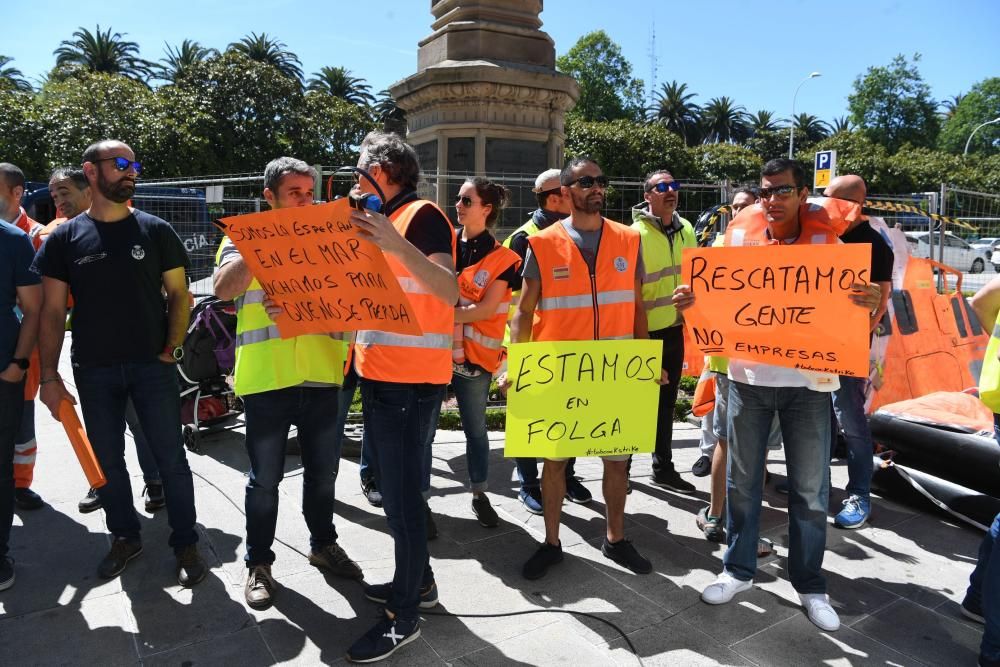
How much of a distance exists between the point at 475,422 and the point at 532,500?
0.67 metres

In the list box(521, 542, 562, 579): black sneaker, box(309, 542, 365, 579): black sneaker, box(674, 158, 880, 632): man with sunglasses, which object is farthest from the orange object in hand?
box(674, 158, 880, 632): man with sunglasses

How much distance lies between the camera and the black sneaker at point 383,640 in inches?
114

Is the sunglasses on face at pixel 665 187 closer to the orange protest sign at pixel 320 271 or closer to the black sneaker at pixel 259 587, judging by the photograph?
the orange protest sign at pixel 320 271

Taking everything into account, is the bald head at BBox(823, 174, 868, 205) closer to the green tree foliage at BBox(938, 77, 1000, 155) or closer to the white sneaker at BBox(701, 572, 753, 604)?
the white sneaker at BBox(701, 572, 753, 604)

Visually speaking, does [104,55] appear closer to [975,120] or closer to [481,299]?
[481,299]

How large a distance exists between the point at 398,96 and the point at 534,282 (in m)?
6.76

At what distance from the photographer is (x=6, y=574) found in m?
3.54

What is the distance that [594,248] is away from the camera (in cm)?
371

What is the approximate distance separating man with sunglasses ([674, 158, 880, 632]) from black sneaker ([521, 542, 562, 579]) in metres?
0.77

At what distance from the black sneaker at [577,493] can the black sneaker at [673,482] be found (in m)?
0.55

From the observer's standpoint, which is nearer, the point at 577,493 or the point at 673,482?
the point at 577,493

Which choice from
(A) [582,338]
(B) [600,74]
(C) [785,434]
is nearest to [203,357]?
(A) [582,338]

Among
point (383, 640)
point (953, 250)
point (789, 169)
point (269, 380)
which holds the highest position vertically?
point (789, 169)

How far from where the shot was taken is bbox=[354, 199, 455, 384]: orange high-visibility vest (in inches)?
112
